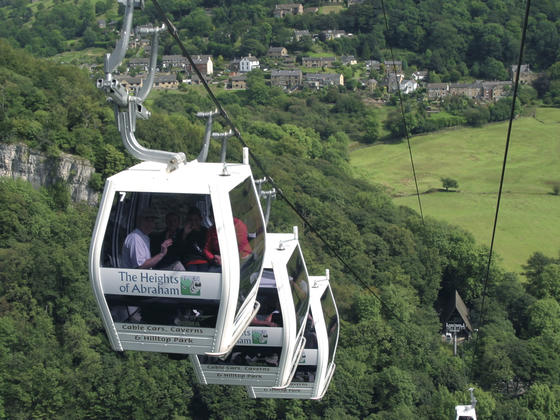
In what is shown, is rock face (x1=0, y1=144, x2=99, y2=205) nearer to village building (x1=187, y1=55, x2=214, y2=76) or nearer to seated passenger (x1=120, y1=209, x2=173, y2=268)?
seated passenger (x1=120, y1=209, x2=173, y2=268)

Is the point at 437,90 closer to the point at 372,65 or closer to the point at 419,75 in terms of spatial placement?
the point at 419,75

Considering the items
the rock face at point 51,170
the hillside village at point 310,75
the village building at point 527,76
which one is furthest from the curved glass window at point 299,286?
the village building at point 527,76

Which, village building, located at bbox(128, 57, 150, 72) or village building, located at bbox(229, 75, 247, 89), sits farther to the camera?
village building, located at bbox(128, 57, 150, 72)

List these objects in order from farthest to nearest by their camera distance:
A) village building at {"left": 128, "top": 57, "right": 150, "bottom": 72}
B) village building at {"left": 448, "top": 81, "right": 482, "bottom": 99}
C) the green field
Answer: village building at {"left": 128, "top": 57, "right": 150, "bottom": 72} < village building at {"left": 448, "top": 81, "right": 482, "bottom": 99} < the green field

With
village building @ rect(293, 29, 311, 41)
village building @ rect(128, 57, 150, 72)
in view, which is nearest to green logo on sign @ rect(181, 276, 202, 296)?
village building @ rect(128, 57, 150, 72)

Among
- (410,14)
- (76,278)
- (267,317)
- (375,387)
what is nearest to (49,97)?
(76,278)

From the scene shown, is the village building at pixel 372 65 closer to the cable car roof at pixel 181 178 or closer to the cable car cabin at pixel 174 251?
the cable car roof at pixel 181 178

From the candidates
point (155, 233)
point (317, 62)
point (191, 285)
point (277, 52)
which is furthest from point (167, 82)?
point (191, 285)
